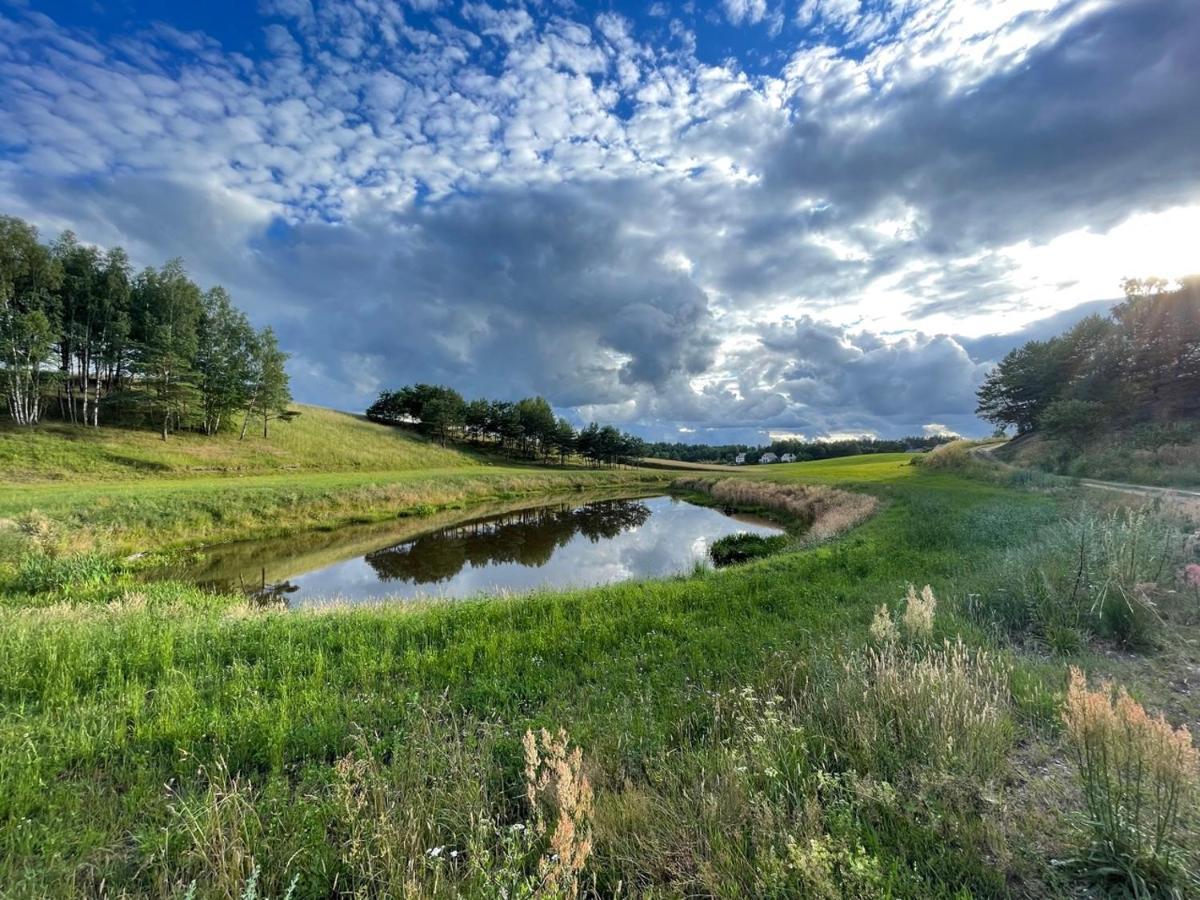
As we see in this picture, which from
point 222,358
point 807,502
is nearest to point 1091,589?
point 807,502

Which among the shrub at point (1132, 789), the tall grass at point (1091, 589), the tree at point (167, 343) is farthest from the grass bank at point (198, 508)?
the tall grass at point (1091, 589)

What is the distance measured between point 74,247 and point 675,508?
6658cm

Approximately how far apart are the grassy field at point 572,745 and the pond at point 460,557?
20.1 feet

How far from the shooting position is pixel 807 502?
3503cm

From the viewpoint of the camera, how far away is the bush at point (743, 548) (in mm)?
22484

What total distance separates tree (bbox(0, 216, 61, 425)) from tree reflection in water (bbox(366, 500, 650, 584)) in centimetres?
4110

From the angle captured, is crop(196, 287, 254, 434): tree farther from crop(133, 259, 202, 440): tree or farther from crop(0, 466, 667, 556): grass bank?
crop(0, 466, 667, 556): grass bank

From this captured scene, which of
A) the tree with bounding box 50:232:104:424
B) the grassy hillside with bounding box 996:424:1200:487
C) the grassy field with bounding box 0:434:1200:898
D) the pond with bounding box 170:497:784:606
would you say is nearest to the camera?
the grassy field with bounding box 0:434:1200:898

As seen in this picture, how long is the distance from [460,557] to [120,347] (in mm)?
51563

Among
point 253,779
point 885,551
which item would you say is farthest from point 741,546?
point 253,779

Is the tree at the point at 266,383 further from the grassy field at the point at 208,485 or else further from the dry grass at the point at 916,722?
the dry grass at the point at 916,722

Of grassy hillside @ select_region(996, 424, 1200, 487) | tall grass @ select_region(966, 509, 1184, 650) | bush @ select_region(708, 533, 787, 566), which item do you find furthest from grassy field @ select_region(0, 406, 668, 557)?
grassy hillside @ select_region(996, 424, 1200, 487)

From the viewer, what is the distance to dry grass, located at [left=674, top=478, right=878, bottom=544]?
2352 cm

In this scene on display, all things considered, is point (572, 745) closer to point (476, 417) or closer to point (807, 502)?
point (807, 502)
